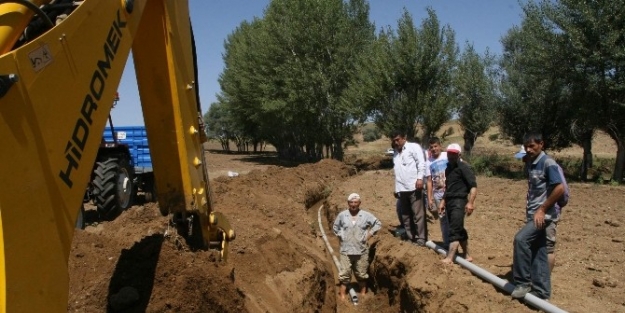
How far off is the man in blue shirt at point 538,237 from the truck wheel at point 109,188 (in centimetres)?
729

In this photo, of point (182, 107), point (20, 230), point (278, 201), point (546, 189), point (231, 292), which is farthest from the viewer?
point (278, 201)

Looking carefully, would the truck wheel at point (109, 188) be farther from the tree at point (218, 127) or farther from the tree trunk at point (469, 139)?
the tree at point (218, 127)

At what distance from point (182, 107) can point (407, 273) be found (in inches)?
181

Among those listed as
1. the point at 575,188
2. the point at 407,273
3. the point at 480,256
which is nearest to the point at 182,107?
the point at 407,273

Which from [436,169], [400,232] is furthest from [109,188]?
[436,169]

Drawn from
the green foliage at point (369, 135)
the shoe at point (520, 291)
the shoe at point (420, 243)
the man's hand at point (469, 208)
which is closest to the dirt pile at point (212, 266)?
the shoe at point (420, 243)

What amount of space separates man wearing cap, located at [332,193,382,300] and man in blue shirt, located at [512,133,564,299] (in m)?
2.99

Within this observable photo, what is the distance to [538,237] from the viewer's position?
5.58 meters

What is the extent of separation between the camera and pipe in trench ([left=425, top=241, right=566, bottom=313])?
5159 mm

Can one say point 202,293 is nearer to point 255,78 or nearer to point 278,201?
point 278,201

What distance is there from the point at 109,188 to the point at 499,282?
705 cm

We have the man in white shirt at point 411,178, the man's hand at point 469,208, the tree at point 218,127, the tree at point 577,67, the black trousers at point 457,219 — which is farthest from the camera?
the tree at point 218,127

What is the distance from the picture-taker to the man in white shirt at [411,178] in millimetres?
8188

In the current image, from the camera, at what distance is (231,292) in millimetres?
5090
